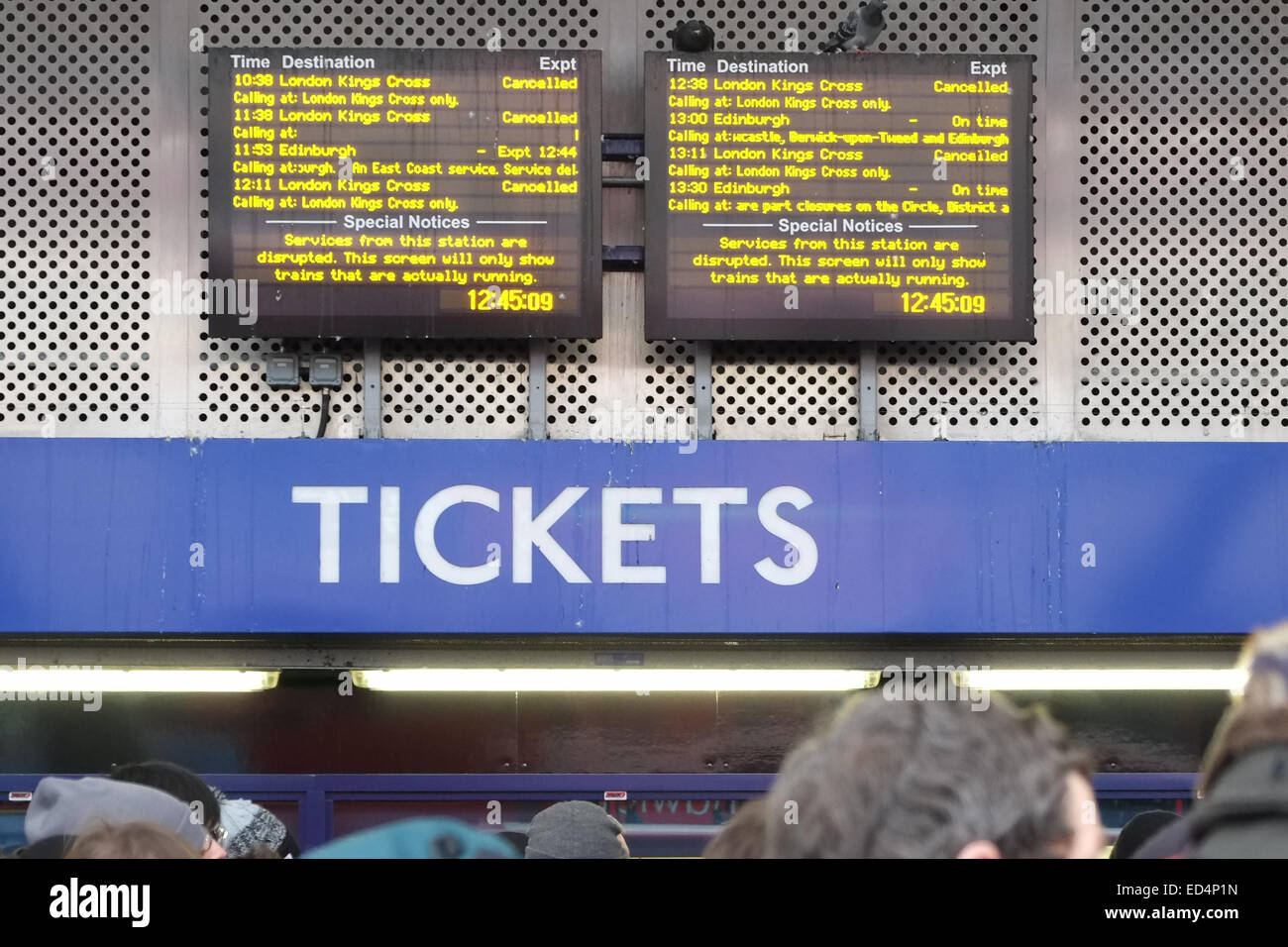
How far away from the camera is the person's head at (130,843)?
249 cm

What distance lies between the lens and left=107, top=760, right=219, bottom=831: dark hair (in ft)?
15.5

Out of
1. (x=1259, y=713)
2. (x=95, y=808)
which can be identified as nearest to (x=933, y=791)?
(x=1259, y=713)

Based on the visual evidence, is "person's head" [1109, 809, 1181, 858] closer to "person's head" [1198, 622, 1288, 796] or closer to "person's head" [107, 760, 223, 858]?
"person's head" [1198, 622, 1288, 796]

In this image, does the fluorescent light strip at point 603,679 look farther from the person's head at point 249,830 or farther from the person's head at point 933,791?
the person's head at point 933,791

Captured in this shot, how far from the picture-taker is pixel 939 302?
7.11 metres

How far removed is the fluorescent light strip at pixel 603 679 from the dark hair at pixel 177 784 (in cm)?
225

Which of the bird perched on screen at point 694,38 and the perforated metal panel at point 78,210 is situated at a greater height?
the bird perched on screen at point 694,38

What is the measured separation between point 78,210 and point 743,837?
667cm

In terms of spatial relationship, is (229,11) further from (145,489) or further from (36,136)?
(145,489)

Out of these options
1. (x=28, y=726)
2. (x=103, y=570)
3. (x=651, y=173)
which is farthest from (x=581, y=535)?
(x=28, y=726)

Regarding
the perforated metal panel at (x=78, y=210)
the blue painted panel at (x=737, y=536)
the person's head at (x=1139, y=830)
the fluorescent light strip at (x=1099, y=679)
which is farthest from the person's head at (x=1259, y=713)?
the perforated metal panel at (x=78, y=210)

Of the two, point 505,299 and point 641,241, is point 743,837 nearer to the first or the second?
point 505,299

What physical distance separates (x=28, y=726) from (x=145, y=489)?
1.81 meters

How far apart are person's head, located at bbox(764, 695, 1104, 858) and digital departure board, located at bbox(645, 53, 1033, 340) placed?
548cm
